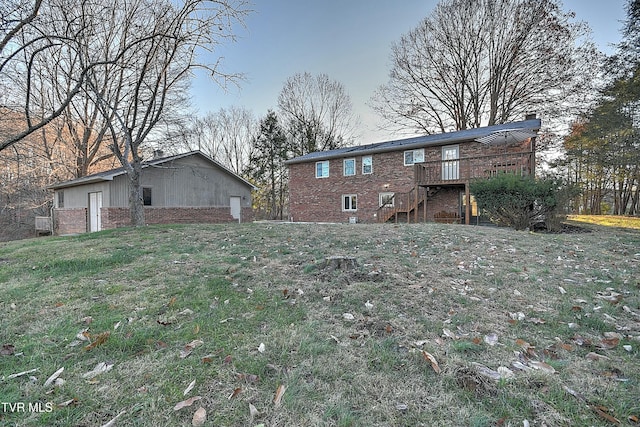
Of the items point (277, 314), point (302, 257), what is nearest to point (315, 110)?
point (302, 257)

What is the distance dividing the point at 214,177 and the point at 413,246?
14.5m

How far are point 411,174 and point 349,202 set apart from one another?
4.19 meters

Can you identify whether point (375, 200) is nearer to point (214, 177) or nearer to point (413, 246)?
point (214, 177)

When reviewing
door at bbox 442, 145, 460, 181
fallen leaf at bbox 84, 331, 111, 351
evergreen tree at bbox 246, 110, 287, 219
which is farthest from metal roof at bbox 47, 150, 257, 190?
evergreen tree at bbox 246, 110, 287, 219

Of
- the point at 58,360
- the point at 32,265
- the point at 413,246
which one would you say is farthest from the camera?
the point at 413,246

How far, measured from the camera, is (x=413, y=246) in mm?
5914

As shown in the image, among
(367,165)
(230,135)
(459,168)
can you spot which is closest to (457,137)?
(459,168)

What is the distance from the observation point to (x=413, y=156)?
15.9 m

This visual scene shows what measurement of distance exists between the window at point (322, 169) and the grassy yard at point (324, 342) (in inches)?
582

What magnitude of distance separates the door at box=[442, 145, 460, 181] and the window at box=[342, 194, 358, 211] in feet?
18.0

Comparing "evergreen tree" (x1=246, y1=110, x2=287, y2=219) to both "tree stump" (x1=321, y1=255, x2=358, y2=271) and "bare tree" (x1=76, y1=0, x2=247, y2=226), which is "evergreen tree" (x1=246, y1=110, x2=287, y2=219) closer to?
"bare tree" (x1=76, y1=0, x2=247, y2=226)

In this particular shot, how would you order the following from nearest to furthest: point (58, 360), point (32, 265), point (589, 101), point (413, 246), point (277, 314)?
point (58, 360) → point (277, 314) → point (32, 265) → point (413, 246) → point (589, 101)

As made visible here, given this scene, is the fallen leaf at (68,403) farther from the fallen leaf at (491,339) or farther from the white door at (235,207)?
the white door at (235,207)

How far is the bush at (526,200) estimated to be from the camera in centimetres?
841
